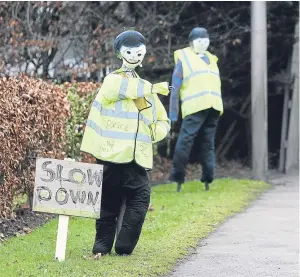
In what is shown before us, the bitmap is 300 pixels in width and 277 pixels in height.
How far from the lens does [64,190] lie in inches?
266

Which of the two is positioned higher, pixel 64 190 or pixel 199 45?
pixel 199 45

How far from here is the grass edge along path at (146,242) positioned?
6449mm

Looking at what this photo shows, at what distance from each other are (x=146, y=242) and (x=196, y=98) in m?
3.70

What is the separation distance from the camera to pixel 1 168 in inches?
318

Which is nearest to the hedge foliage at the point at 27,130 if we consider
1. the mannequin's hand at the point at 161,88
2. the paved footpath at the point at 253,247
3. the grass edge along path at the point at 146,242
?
the grass edge along path at the point at 146,242

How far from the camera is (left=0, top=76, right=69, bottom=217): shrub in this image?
320 inches

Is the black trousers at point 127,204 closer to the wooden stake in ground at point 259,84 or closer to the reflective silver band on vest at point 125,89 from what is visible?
the reflective silver band on vest at point 125,89

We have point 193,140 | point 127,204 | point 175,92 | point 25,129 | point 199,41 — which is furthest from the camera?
point 193,140

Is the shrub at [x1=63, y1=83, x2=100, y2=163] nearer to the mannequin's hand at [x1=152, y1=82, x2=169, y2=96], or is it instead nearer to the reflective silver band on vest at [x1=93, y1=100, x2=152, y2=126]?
the reflective silver band on vest at [x1=93, y1=100, x2=152, y2=126]

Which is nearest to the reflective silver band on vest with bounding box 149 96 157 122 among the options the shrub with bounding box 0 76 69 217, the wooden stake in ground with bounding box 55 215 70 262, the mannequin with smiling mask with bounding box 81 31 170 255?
the mannequin with smiling mask with bounding box 81 31 170 255

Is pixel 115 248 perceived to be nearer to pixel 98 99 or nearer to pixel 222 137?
pixel 98 99

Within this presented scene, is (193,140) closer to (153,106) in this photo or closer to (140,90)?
(153,106)

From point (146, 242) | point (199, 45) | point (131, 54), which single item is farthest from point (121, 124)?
point (199, 45)

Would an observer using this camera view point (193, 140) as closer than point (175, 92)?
No
